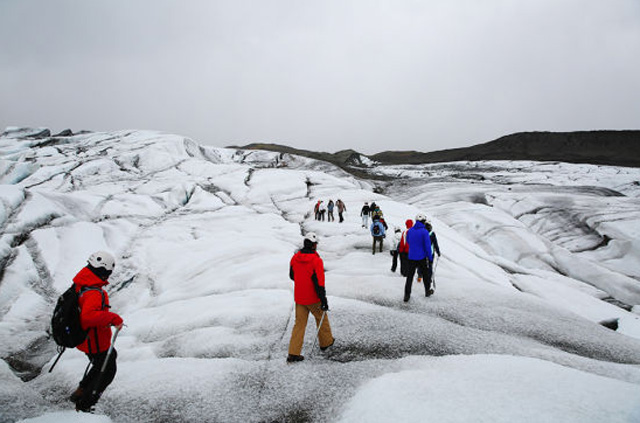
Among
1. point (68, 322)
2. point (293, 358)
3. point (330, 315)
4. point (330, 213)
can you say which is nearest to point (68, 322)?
point (68, 322)

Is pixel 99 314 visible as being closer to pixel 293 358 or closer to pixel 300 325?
pixel 300 325

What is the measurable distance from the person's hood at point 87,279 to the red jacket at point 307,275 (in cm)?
292

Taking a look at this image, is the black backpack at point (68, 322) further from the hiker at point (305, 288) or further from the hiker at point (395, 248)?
the hiker at point (395, 248)

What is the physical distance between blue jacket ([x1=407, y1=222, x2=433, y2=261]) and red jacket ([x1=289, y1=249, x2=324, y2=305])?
342 centimetres

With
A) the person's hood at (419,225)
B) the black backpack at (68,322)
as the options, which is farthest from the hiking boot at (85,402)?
the person's hood at (419,225)

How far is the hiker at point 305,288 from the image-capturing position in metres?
5.94

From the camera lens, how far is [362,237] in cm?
1755

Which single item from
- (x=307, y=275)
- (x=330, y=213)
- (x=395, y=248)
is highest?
(x=307, y=275)

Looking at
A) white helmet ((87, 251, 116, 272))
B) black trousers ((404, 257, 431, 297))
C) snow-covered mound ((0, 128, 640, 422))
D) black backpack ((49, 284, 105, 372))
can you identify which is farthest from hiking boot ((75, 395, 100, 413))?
black trousers ((404, 257, 431, 297))

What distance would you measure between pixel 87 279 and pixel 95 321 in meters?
0.57

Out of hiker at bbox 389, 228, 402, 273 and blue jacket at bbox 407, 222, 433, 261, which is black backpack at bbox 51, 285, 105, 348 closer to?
blue jacket at bbox 407, 222, 433, 261

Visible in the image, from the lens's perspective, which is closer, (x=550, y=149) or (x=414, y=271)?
(x=414, y=271)

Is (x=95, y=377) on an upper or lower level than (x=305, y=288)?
lower

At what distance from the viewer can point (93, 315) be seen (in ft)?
14.0
